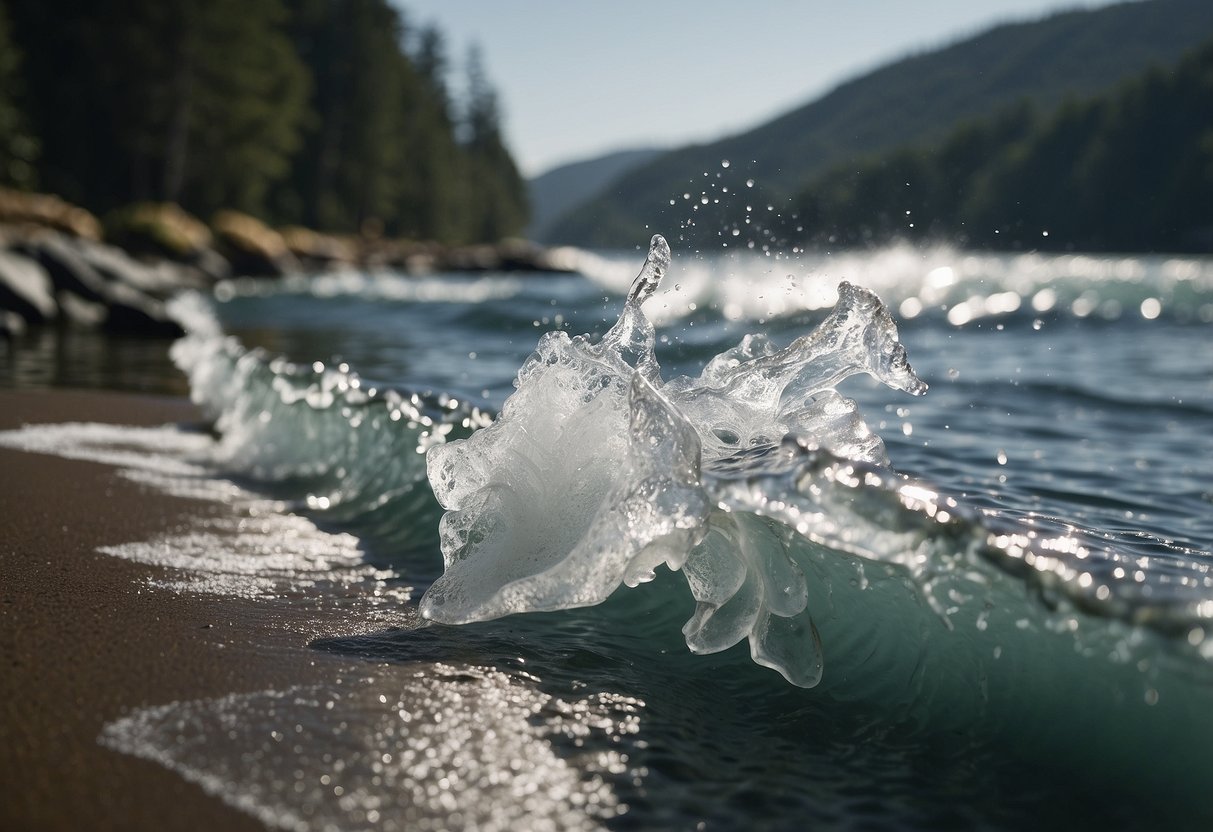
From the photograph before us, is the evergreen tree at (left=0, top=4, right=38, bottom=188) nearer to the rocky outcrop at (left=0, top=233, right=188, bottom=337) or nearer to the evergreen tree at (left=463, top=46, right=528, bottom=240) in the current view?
the rocky outcrop at (left=0, top=233, right=188, bottom=337)

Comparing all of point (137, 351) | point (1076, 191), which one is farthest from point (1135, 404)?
point (1076, 191)

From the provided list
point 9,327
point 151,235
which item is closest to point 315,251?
point 151,235

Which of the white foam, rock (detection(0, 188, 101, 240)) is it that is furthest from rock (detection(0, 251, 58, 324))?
the white foam

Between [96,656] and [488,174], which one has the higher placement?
[488,174]

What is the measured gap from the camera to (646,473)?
95.1 inches

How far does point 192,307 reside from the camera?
650 inches

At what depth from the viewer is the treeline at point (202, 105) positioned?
29.5m

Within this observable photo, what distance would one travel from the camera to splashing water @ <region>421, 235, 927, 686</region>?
2348mm

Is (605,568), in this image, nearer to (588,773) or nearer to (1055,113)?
(588,773)

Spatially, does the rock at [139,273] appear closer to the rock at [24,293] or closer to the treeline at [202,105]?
the rock at [24,293]

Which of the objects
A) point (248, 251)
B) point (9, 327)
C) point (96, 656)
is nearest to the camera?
point (96, 656)

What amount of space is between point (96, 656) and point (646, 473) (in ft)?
4.03

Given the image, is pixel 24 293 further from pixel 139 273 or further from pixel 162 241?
pixel 162 241

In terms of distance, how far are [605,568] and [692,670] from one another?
0.37 m
